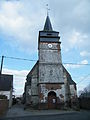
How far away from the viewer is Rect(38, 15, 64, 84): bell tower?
26.0m

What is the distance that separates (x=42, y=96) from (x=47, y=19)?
19180mm

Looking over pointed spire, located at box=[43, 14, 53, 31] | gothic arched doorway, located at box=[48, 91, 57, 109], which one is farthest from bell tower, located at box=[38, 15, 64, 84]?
gothic arched doorway, located at box=[48, 91, 57, 109]

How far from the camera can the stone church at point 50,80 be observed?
24984mm

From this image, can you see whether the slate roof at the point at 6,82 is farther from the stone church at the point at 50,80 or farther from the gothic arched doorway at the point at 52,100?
the gothic arched doorway at the point at 52,100

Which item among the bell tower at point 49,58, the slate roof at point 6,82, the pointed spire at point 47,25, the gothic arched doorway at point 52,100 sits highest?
the pointed spire at point 47,25

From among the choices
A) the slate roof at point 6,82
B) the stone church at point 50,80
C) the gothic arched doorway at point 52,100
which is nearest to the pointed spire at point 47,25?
the stone church at point 50,80

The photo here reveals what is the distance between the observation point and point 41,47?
93.6ft

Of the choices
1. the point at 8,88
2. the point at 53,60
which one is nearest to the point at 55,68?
the point at 53,60

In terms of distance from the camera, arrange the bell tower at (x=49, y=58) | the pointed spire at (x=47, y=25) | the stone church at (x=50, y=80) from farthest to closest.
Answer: the pointed spire at (x=47, y=25) → the bell tower at (x=49, y=58) → the stone church at (x=50, y=80)

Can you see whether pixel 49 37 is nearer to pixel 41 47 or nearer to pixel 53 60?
pixel 41 47

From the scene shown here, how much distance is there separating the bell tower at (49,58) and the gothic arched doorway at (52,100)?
2172 mm

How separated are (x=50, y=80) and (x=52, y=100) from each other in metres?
3.58

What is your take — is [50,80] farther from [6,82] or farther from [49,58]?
[6,82]

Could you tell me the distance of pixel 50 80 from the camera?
25.7 m
